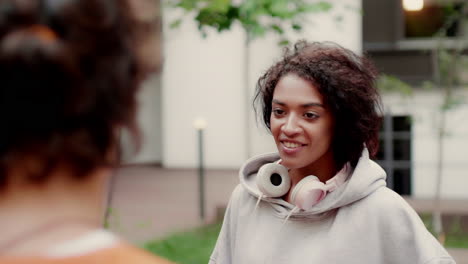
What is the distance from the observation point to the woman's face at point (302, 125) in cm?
267

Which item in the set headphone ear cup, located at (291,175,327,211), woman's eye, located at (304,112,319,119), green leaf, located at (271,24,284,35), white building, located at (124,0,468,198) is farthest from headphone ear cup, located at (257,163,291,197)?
white building, located at (124,0,468,198)

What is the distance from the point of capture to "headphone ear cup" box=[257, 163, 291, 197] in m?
2.81

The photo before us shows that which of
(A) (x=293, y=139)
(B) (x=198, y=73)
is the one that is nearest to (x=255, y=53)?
(B) (x=198, y=73)

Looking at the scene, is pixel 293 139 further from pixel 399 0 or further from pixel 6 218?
pixel 399 0

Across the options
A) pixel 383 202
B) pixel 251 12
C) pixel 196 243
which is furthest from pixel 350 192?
pixel 196 243

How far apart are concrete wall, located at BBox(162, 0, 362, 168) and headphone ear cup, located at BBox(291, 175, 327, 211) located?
12871 millimetres

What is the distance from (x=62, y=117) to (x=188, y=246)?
826 cm

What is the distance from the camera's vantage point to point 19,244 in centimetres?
115

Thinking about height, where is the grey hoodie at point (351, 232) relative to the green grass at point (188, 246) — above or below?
above

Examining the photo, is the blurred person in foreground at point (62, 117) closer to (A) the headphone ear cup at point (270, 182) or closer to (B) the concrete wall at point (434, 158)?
(A) the headphone ear cup at point (270, 182)

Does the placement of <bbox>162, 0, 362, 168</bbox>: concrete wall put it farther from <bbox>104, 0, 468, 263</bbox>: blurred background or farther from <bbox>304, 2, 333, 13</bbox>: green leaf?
<bbox>304, 2, 333, 13</bbox>: green leaf

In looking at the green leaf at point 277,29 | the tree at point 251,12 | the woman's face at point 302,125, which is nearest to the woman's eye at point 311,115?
the woman's face at point 302,125

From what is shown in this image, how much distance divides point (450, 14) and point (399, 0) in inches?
158

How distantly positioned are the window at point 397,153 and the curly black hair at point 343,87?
31.5ft
